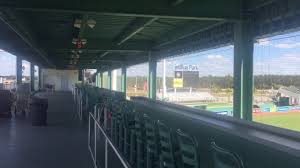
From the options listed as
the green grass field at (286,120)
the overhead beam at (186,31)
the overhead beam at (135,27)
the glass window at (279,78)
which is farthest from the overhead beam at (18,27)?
the green grass field at (286,120)

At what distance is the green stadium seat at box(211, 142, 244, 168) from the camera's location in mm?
2939

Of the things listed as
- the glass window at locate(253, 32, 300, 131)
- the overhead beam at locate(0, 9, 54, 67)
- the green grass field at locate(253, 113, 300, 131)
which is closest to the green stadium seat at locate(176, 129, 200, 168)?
the overhead beam at locate(0, 9, 54, 67)

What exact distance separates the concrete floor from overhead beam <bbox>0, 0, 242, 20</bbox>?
9.83ft

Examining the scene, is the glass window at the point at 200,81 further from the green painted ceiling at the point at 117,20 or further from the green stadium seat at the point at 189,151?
the green stadium seat at the point at 189,151

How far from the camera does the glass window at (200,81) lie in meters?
21.5

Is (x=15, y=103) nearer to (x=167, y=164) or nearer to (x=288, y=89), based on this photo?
(x=288, y=89)

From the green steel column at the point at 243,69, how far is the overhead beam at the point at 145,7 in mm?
340

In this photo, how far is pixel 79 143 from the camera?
10867 millimetres

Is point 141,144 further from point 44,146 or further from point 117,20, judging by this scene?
point 117,20

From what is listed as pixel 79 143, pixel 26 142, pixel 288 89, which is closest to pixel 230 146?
pixel 79 143

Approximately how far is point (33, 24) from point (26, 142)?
4.38 meters

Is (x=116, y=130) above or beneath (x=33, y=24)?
beneath

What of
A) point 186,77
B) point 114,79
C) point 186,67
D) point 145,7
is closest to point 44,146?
point 145,7

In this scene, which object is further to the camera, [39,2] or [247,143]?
[39,2]
